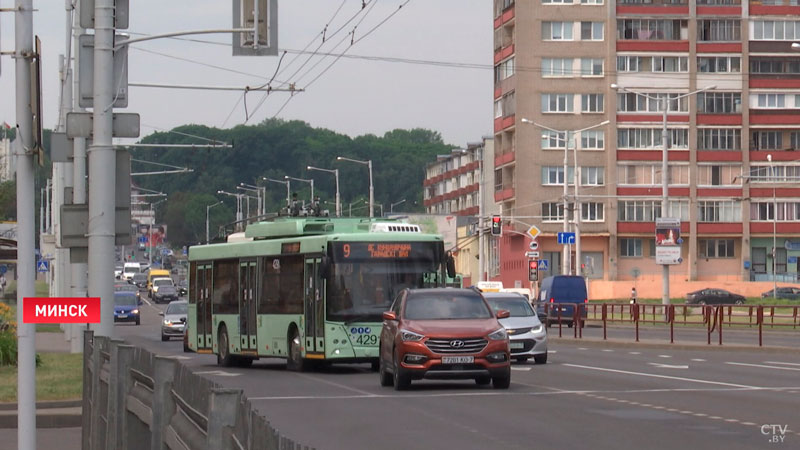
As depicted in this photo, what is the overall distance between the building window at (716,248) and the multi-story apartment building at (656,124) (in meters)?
0.15

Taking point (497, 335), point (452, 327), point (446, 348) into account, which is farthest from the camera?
point (452, 327)

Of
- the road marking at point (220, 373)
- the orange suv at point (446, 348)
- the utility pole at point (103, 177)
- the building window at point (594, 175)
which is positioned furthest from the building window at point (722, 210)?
the utility pole at point (103, 177)

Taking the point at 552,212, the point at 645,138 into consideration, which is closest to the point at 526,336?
the point at 552,212

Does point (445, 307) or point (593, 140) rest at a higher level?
point (593, 140)

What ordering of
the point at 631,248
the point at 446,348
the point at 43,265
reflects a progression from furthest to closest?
the point at 631,248 < the point at 43,265 < the point at 446,348

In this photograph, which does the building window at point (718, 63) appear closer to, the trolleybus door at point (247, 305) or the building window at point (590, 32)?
the building window at point (590, 32)

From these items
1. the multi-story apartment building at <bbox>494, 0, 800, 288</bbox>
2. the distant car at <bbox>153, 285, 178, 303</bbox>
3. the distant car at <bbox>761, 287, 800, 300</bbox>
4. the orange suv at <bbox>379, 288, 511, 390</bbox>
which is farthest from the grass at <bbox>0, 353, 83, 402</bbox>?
the distant car at <bbox>153, 285, 178, 303</bbox>

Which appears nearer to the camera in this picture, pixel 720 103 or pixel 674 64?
pixel 674 64

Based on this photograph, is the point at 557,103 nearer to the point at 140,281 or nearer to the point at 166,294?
the point at 166,294

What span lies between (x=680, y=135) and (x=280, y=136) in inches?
3220

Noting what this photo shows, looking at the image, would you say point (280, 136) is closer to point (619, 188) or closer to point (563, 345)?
point (619, 188)

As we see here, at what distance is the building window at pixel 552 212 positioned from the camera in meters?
103

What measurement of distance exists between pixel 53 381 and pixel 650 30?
8611 centimetres

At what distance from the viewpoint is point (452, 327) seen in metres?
22.2
